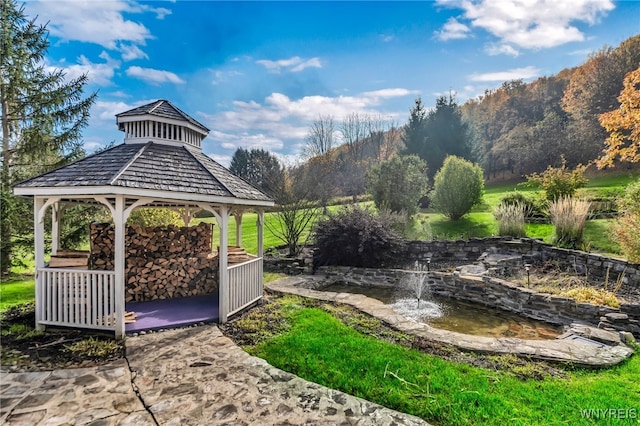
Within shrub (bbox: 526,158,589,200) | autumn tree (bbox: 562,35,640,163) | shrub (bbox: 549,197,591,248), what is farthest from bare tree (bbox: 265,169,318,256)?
autumn tree (bbox: 562,35,640,163)

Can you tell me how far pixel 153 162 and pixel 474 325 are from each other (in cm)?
658

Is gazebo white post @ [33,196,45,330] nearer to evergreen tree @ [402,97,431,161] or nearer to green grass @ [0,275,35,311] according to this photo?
green grass @ [0,275,35,311]

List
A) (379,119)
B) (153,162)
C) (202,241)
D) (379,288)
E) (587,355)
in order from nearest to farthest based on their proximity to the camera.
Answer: (587,355) < (153,162) < (202,241) < (379,288) < (379,119)

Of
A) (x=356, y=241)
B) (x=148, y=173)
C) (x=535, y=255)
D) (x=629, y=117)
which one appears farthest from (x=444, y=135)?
(x=148, y=173)

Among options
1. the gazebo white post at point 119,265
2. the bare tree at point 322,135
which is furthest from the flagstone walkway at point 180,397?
the bare tree at point 322,135

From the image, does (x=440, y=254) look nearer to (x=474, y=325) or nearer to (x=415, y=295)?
(x=415, y=295)

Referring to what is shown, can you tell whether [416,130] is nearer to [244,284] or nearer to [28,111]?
[244,284]

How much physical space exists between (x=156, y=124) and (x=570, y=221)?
39.9ft

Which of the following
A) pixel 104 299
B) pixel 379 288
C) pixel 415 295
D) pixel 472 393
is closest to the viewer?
pixel 472 393

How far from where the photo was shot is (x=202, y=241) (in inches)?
298

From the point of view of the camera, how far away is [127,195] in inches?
187

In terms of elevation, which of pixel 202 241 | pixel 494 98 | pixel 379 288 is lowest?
pixel 379 288

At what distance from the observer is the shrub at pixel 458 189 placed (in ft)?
50.2

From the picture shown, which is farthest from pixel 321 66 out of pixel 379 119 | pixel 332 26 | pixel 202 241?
pixel 379 119
